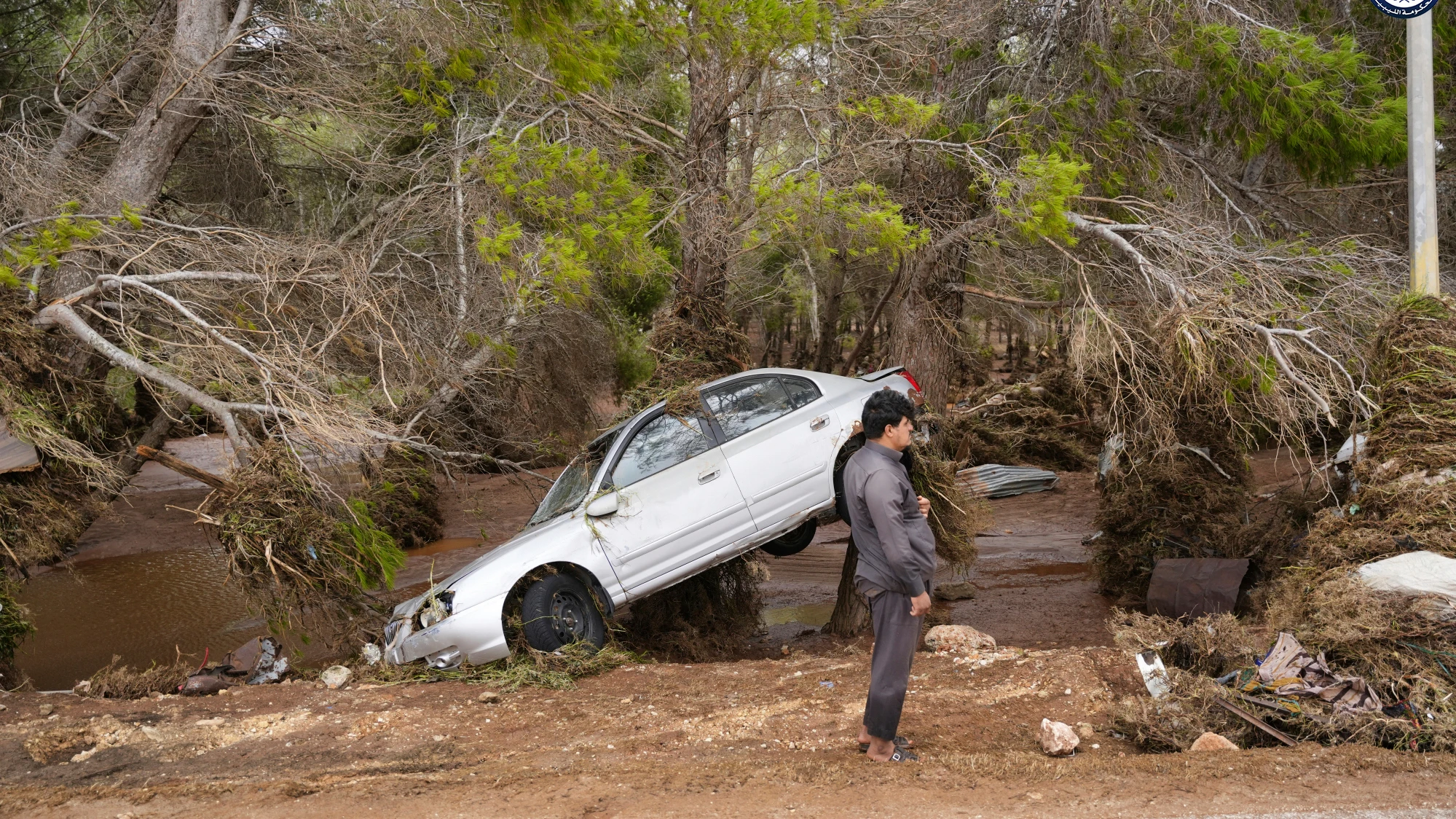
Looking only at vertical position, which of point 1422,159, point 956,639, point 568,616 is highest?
point 1422,159

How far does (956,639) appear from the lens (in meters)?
7.90

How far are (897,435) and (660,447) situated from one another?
128 inches

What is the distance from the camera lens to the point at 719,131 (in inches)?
400

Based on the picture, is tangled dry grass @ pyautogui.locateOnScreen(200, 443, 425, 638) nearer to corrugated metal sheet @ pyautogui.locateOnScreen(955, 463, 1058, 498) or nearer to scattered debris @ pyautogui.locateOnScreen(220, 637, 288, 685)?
scattered debris @ pyautogui.locateOnScreen(220, 637, 288, 685)

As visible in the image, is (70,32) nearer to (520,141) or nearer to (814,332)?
(520,141)

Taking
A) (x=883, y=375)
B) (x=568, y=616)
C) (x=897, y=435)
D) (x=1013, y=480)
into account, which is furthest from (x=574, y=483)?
(x=1013, y=480)

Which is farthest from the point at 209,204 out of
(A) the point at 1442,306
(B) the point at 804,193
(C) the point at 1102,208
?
(A) the point at 1442,306

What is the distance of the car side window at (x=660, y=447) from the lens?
768cm

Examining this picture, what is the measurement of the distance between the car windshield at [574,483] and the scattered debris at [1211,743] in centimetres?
444

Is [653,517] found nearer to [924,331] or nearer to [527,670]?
[527,670]

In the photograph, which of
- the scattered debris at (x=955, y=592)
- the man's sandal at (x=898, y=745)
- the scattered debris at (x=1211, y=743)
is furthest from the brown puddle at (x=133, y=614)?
the scattered debris at (x=1211, y=743)

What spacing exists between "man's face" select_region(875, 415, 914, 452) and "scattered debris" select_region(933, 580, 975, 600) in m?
5.72

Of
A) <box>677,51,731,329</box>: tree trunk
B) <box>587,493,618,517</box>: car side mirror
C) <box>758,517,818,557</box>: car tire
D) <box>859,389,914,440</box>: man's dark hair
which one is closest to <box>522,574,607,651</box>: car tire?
<box>587,493,618,517</box>: car side mirror

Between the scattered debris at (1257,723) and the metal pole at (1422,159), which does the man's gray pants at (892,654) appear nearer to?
the scattered debris at (1257,723)
